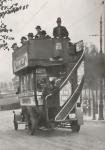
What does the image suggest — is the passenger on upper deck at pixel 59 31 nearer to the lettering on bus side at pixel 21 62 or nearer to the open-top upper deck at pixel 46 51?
the open-top upper deck at pixel 46 51

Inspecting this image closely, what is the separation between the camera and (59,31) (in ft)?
55.7

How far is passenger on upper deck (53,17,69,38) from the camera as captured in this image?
16953 mm

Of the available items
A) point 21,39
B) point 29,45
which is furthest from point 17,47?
point 29,45

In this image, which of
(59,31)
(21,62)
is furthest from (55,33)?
(21,62)

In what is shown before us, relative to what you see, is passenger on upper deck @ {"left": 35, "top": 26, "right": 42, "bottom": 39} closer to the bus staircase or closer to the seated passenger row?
the seated passenger row

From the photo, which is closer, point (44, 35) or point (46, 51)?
point (46, 51)

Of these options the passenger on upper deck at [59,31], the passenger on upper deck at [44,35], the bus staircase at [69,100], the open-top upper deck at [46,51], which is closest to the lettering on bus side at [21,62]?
the open-top upper deck at [46,51]

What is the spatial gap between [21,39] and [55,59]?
2256 mm

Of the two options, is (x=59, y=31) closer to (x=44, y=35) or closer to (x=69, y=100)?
(x=44, y=35)

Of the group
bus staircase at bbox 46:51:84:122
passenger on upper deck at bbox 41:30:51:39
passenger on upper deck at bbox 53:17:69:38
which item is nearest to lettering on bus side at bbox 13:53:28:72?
passenger on upper deck at bbox 41:30:51:39

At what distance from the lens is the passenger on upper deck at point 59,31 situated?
1695 centimetres

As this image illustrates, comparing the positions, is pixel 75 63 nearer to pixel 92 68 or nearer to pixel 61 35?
pixel 61 35

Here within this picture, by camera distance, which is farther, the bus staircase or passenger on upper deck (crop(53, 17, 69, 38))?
passenger on upper deck (crop(53, 17, 69, 38))

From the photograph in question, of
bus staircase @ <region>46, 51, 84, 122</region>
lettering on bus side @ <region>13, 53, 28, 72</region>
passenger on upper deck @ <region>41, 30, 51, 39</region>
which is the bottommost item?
bus staircase @ <region>46, 51, 84, 122</region>
